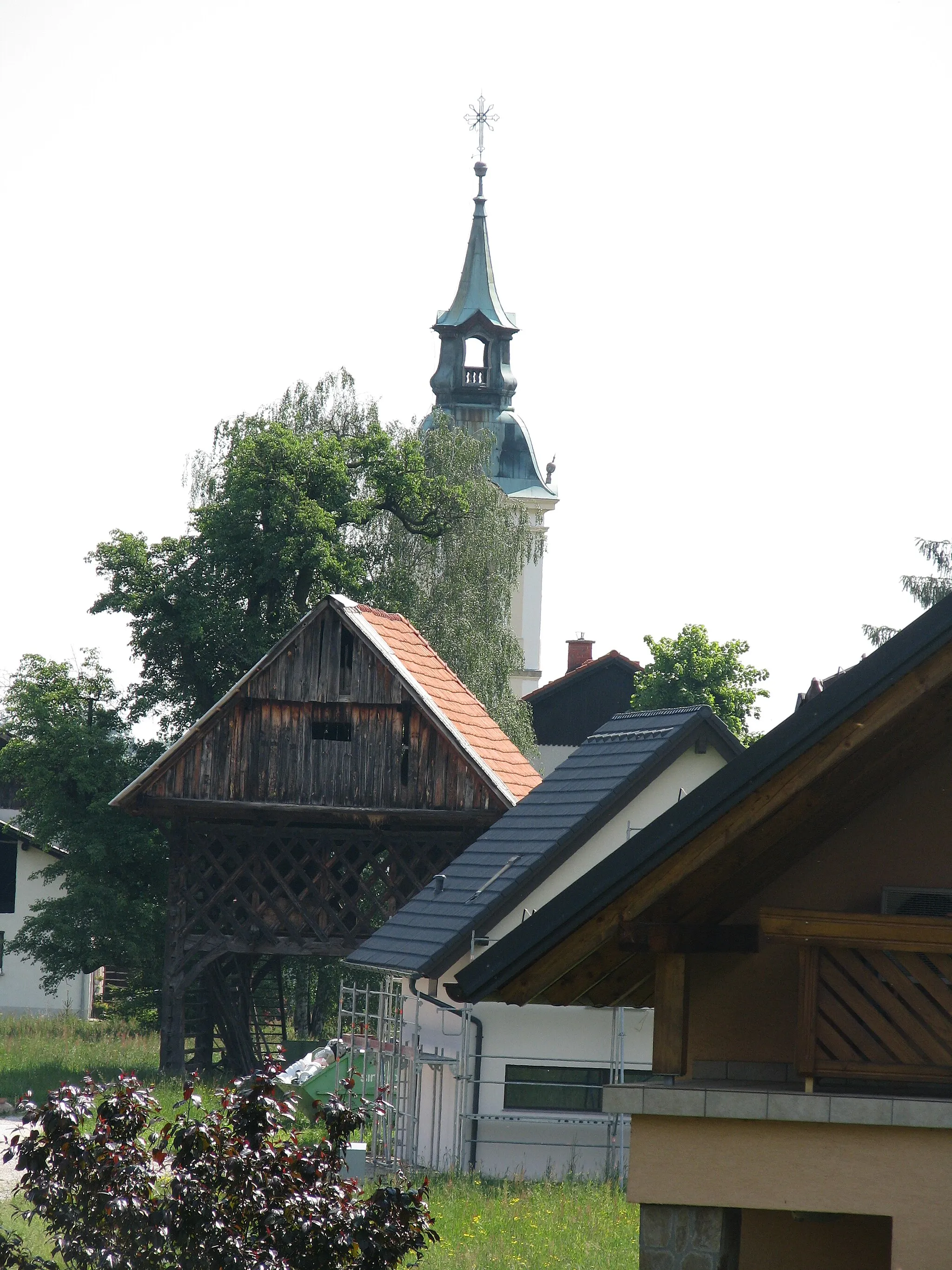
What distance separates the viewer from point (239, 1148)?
7637 mm

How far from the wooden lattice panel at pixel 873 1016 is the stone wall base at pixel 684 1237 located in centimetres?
76

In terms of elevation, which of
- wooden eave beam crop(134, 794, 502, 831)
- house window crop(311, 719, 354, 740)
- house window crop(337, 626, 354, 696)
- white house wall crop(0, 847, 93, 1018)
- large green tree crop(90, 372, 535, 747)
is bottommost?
white house wall crop(0, 847, 93, 1018)

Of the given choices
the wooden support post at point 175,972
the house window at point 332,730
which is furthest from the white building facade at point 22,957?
the house window at point 332,730

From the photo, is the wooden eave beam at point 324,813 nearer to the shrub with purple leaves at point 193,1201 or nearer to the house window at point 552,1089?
the house window at point 552,1089

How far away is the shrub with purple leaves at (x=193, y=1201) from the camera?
7.46 metres

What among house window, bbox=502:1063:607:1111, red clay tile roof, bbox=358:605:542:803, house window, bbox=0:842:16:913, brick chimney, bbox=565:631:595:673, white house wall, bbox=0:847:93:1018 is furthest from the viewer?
brick chimney, bbox=565:631:595:673

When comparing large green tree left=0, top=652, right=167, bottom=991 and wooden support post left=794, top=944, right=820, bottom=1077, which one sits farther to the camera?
large green tree left=0, top=652, right=167, bottom=991

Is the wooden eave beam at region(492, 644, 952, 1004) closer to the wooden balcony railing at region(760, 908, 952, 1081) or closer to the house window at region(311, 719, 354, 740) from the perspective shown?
the wooden balcony railing at region(760, 908, 952, 1081)

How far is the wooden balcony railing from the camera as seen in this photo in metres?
6.36

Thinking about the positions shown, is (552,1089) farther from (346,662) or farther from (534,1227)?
(346,662)

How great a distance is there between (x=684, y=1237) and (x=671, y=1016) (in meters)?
0.87

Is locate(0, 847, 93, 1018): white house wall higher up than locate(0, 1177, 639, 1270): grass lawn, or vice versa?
locate(0, 1177, 639, 1270): grass lawn

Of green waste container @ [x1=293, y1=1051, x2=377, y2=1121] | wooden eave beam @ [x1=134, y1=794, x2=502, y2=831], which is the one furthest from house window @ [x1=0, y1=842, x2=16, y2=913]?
green waste container @ [x1=293, y1=1051, x2=377, y2=1121]

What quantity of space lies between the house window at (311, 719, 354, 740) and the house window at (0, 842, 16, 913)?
20.5 meters
